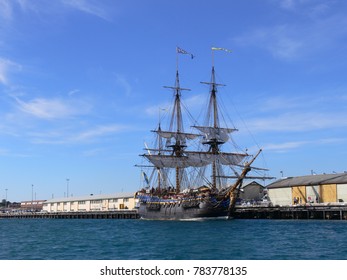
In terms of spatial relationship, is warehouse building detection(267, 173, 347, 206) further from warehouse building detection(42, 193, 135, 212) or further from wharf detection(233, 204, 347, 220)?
warehouse building detection(42, 193, 135, 212)

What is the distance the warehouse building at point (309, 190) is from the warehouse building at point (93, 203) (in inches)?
2149

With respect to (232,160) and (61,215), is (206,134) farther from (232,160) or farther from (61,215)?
(61,215)

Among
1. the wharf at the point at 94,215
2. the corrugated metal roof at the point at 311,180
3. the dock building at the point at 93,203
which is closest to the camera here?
the corrugated metal roof at the point at 311,180

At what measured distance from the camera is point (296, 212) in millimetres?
80188

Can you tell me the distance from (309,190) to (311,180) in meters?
2.16

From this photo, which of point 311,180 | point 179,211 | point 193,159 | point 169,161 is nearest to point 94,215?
point 169,161

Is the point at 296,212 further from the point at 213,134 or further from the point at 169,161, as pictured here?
the point at 169,161

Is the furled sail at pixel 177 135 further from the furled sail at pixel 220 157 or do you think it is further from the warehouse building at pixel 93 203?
the warehouse building at pixel 93 203

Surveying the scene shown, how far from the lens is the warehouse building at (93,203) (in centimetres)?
14262

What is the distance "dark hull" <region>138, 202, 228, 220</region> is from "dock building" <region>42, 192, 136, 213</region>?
40.1m

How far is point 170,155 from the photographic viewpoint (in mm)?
101000

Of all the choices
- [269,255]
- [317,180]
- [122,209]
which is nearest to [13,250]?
[269,255]

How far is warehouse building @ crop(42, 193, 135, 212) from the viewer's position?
143 metres

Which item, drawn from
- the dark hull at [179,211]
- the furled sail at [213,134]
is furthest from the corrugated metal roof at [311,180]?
the dark hull at [179,211]
